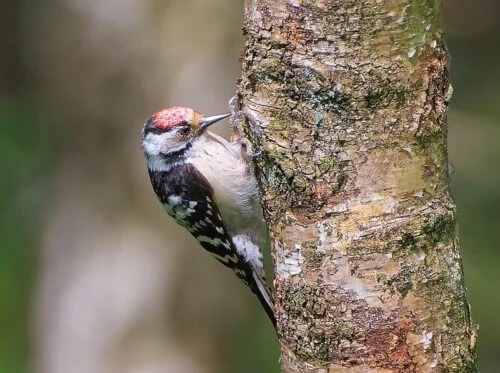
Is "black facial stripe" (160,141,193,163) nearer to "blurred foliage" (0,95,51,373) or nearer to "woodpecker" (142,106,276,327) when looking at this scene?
"woodpecker" (142,106,276,327)

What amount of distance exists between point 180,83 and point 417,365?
11.5 ft

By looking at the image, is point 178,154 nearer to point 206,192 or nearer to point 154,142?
point 154,142

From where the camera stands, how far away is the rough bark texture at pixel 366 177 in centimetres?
218

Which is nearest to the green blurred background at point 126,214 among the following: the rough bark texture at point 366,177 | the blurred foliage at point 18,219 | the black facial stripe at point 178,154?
the blurred foliage at point 18,219

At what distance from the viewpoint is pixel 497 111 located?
7.20m

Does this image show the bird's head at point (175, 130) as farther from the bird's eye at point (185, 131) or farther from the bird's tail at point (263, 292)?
the bird's tail at point (263, 292)

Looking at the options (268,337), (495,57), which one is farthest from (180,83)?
(495,57)

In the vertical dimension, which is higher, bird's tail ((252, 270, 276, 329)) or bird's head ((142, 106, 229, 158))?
bird's head ((142, 106, 229, 158))

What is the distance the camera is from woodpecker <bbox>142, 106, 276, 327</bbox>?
391 cm

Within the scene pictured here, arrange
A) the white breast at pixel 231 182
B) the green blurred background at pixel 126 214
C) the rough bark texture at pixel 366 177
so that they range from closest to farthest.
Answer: the rough bark texture at pixel 366 177, the white breast at pixel 231 182, the green blurred background at pixel 126 214

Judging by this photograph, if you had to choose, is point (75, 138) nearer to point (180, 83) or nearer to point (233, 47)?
point (180, 83)

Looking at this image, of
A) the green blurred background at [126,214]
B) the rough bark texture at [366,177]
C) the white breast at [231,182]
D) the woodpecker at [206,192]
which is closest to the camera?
the rough bark texture at [366,177]

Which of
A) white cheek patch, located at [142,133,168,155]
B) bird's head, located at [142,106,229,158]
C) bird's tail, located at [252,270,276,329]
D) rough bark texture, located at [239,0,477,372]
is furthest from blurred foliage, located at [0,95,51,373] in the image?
rough bark texture, located at [239,0,477,372]

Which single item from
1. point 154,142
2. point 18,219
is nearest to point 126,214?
point 154,142
